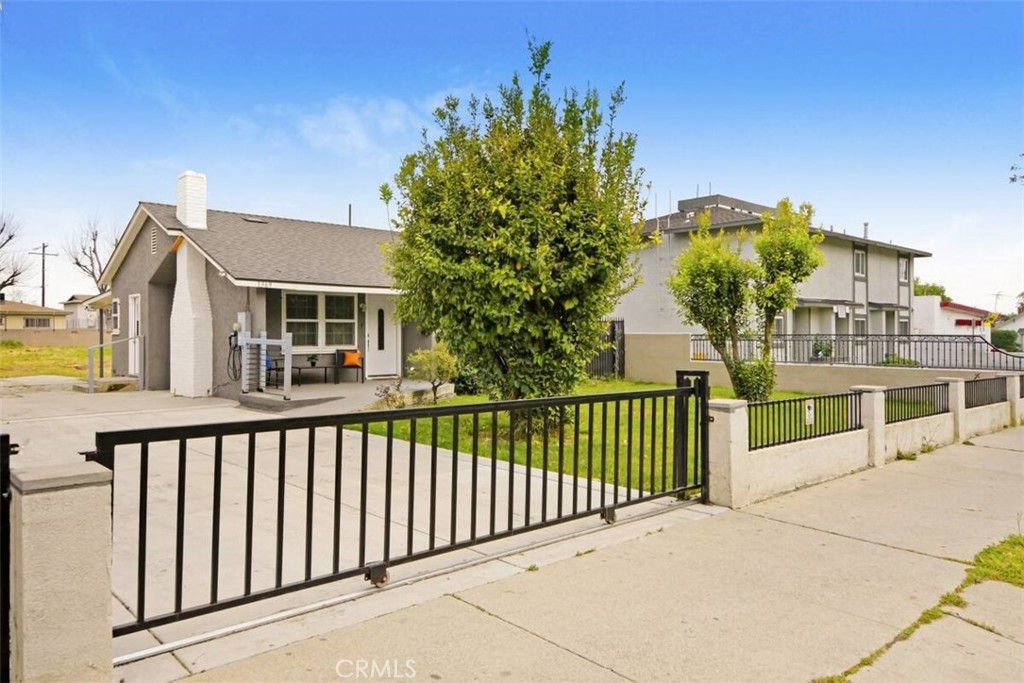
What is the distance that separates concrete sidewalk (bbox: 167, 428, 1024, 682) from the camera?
2.88m

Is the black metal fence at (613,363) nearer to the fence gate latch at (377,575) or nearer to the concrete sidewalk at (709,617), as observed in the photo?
the concrete sidewalk at (709,617)

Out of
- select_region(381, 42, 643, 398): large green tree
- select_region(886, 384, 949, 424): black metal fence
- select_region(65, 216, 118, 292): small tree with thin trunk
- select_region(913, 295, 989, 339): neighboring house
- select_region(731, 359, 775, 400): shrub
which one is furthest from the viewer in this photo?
select_region(65, 216, 118, 292): small tree with thin trunk

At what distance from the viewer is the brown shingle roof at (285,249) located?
1446 cm

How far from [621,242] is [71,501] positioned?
6854mm

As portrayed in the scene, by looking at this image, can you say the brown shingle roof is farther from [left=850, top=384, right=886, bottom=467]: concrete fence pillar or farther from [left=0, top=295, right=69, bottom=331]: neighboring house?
[left=0, top=295, right=69, bottom=331]: neighboring house

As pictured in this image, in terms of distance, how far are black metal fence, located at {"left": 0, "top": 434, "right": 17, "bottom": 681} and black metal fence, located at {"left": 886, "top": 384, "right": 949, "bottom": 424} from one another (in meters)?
8.67

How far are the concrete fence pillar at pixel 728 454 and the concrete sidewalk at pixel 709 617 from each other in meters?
0.35

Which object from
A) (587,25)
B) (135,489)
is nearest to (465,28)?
(587,25)

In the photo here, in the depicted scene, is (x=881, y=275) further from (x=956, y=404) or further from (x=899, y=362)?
(x=956, y=404)

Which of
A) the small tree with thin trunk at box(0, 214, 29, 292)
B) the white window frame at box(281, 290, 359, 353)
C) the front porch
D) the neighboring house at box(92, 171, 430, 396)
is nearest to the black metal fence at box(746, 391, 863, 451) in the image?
the front porch

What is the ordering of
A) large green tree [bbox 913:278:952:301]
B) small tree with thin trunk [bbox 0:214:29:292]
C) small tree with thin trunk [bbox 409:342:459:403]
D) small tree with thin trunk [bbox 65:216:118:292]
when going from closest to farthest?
small tree with thin trunk [bbox 409:342:459:403], small tree with thin trunk [bbox 0:214:29:292], small tree with thin trunk [bbox 65:216:118:292], large green tree [bbox 913:278:952:301]

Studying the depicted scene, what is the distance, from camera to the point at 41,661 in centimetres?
235

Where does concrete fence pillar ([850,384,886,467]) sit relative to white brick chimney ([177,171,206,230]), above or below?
below

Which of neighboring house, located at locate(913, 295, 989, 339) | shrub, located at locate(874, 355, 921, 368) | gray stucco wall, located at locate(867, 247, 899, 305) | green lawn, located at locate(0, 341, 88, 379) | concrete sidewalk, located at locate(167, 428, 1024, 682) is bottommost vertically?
concrete sidewalk, located at locate(167, 428, 1024, 682)
